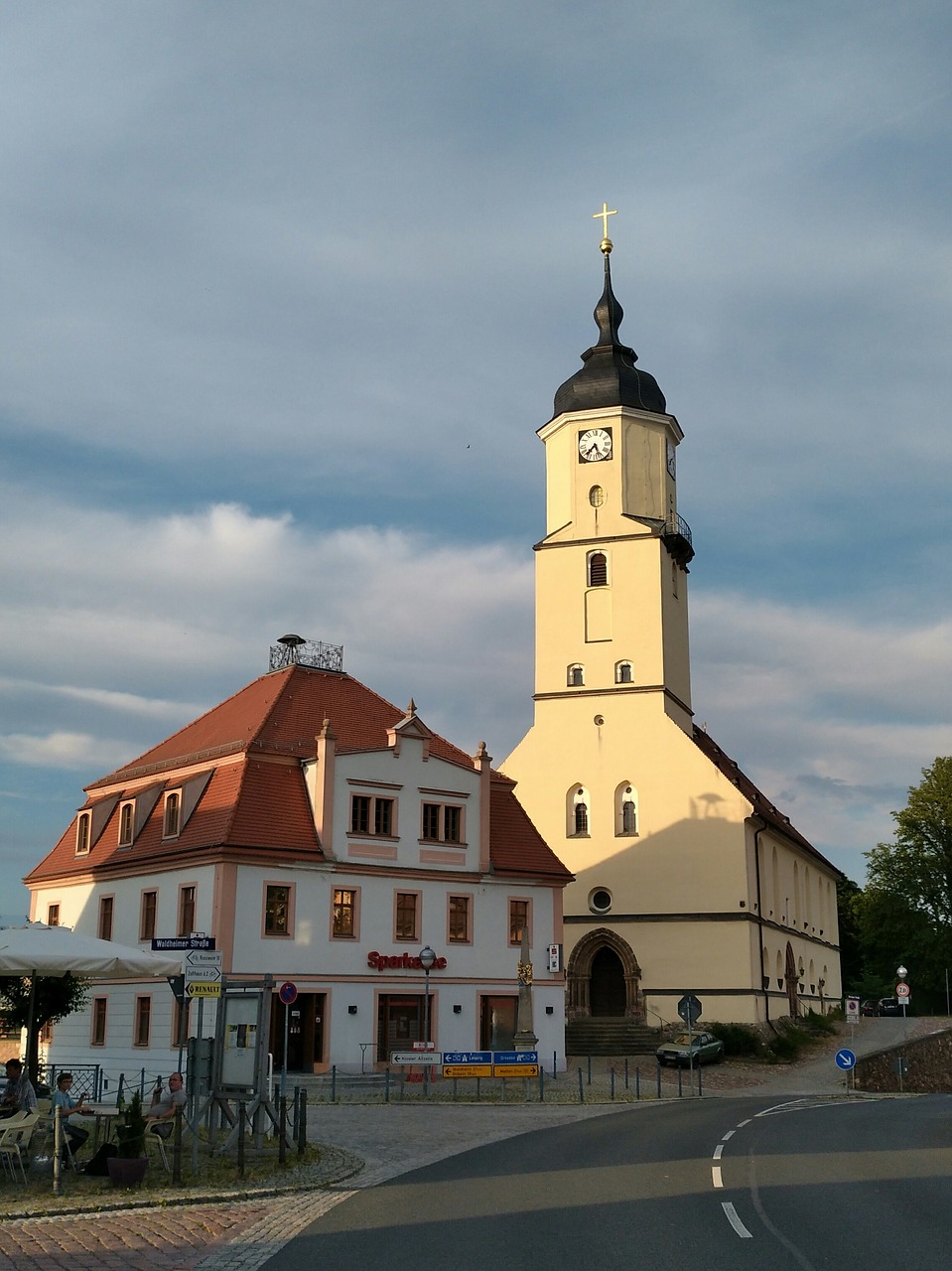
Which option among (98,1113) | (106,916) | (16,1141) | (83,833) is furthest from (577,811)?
(16,1141)

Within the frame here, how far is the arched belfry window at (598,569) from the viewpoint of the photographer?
5516 centimetres

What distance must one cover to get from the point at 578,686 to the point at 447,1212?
1616 inches

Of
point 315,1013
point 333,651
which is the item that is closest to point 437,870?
point 315,1013

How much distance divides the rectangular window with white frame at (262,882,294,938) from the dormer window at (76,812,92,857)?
9821 millimetres

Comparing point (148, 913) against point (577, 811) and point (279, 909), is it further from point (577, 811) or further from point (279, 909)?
point (577, 811)

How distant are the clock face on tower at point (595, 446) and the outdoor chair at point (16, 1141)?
42.4m

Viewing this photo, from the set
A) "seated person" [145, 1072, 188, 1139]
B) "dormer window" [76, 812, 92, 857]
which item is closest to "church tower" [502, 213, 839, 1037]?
"dormer window" [76, 812, 92, 857]

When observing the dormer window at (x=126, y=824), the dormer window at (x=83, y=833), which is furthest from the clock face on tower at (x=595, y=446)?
the dormer window at (x=83, y=833)

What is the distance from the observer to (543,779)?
53906 mm

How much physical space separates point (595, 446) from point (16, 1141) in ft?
140

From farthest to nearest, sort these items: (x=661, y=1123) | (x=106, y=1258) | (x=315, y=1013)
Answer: (x=315, y=1013) → (x=661, y=1123) → (x=106, y=1258)

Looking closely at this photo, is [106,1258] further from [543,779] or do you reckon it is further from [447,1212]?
[543,779]

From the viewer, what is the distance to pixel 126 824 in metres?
42.9

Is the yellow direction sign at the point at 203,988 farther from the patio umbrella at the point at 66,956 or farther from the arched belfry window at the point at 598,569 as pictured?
the arched belfry window at the point at 598,569
